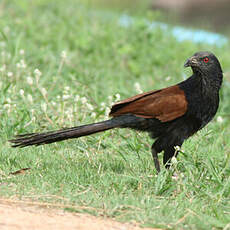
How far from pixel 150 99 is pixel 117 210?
103 cm

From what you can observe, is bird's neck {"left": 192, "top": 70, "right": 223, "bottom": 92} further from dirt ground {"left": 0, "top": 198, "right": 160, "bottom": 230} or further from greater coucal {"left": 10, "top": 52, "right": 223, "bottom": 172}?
dirt ground {"left": 0, "top": 198, "right": 160, "bottom": 230}

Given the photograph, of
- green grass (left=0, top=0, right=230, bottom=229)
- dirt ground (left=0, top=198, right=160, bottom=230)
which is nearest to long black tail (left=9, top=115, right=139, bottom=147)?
green grass (left=0, top=0, right=230, bottom=229)

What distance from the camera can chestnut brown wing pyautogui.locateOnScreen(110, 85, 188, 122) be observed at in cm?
350

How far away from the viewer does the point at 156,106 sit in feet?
11.5

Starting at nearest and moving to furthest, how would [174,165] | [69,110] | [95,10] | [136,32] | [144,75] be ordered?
[174,165] → [69,110] → [144,75] → [136,32] → [95,10]

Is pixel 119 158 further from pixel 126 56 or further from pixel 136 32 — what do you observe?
pixel 136 32

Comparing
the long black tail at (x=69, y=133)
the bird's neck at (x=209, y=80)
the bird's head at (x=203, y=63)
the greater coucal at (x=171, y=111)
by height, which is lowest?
the long black tail at (x=69, y=133)

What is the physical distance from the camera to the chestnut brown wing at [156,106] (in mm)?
3500

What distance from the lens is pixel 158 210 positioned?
9.31 ft

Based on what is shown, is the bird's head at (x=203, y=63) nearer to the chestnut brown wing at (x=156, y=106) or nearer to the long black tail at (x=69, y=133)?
the chestnut brown wing at (x=156, y=106)

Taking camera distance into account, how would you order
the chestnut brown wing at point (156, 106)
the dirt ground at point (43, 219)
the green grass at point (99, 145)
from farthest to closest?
the chestnut brown wing at point (156, 106), the green grass at point (99, 145), the dirt ground at point (43, 219)

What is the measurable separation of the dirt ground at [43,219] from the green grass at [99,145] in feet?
0.28

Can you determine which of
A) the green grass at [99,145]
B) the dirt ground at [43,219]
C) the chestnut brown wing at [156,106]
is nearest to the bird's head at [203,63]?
the chestnut brown wing at [156,106]

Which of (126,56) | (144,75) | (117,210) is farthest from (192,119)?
(126,56)
